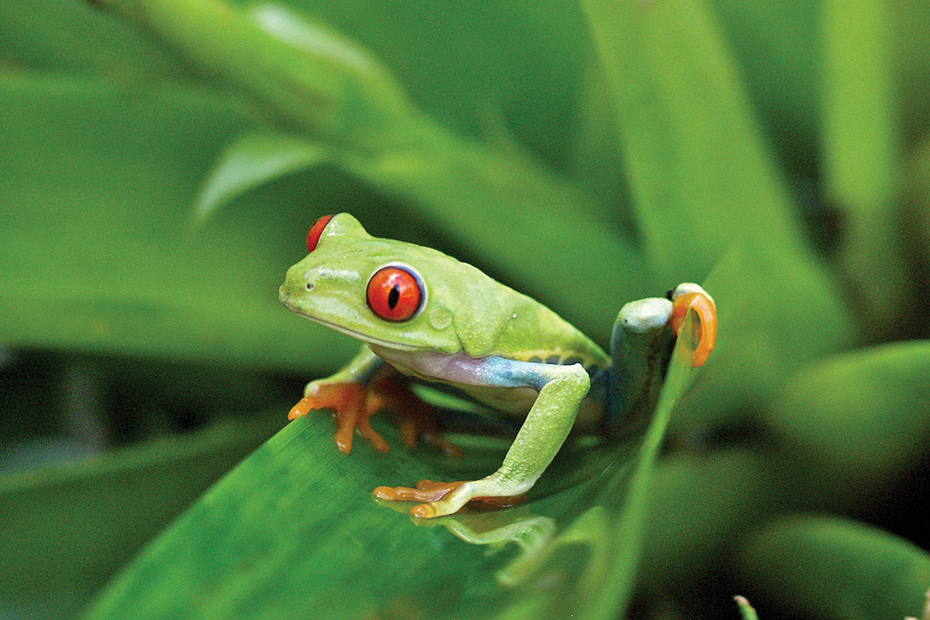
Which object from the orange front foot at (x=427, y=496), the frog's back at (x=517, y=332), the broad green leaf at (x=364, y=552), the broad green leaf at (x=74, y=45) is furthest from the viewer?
the broad green leaf at (x=74, y=45)

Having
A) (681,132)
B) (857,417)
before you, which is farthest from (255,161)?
(857,417)

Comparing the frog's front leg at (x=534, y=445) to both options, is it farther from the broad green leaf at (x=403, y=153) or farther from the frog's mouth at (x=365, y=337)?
the broad green leaf at (x=403, y=153)

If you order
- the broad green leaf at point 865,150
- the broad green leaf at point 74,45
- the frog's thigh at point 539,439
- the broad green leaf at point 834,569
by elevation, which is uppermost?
the broad green leaf at point 865,150

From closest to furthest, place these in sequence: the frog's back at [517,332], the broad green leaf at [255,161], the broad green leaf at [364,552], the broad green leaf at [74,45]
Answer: the broad green leaf at [364,552], the frog's back at [517,332], the broad green leaf at [255,161], the broad green leaf at [74,45]

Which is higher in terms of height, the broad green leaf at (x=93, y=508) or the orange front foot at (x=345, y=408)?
the orange front foot at (x=345, y=408)

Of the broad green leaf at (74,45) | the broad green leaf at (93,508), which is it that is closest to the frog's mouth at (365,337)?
the broad green leaf at (93,508)

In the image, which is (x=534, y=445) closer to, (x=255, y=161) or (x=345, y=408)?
(x=345, y=408)

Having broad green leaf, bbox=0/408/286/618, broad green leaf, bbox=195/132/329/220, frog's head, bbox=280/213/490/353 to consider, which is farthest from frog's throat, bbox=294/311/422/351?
broad green leaf, bbox=0/408/286/618

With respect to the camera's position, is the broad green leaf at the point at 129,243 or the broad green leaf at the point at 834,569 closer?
the broad green leaf at the point at 834,569
